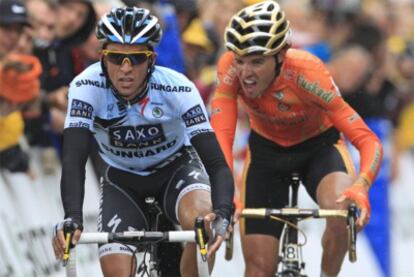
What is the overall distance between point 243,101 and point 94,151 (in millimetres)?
2283

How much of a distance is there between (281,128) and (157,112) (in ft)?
5.88

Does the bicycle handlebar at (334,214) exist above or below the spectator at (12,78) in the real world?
below

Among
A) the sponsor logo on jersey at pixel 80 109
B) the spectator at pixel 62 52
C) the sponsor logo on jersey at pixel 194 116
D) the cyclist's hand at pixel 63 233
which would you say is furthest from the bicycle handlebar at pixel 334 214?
the spectator at pixel 62 52

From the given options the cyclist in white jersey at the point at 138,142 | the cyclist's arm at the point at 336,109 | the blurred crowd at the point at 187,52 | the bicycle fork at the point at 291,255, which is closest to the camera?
the cyclist in white jersey at the point at 138,142

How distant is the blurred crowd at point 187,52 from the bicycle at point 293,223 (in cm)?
265

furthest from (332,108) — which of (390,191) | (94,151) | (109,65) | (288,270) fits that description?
A: (390,191)

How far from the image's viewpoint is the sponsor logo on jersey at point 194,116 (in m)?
8.30

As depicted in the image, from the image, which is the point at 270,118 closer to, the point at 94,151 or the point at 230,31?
the point at 230,31

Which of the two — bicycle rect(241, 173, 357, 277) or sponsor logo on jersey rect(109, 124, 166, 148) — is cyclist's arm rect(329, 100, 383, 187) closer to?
bicycle rect(241, 173, 357, 277)

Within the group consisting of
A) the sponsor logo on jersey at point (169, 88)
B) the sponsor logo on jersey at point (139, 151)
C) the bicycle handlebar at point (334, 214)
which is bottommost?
the bicycle handlebar at point (334, 214)

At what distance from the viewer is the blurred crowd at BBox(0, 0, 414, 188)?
35.8ft

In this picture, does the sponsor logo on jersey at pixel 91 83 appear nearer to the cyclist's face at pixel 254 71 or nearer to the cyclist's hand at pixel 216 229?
the cyclist's hand at pixel 216 229

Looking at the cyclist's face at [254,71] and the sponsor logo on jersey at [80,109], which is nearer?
the sponsor logo on jersey at [80,109]

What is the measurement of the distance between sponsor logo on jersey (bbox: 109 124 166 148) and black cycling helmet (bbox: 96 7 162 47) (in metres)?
0.58
